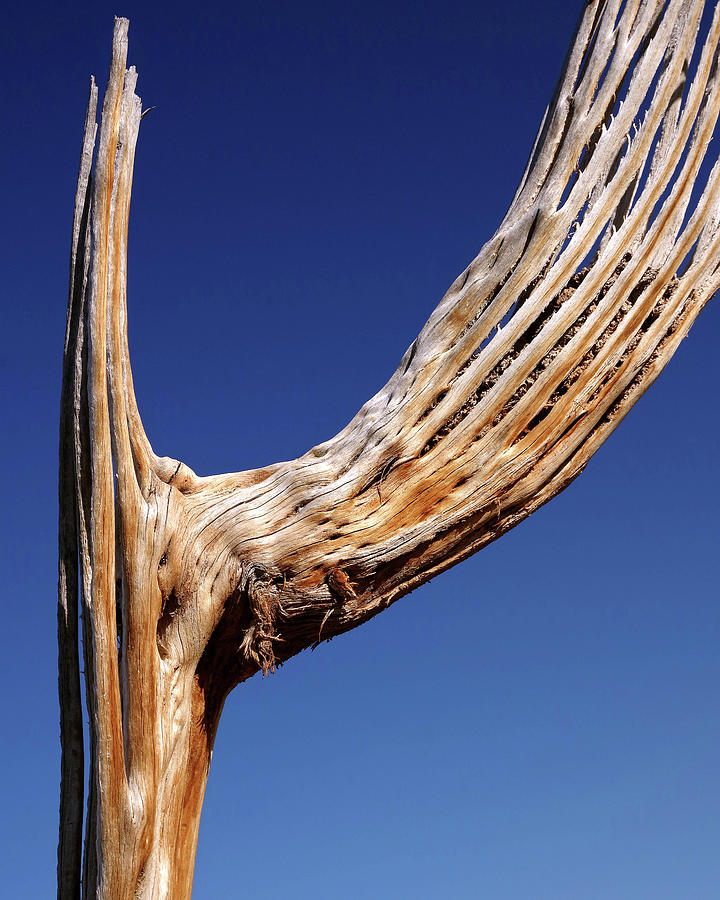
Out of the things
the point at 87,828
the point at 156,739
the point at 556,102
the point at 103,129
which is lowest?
the point at 87,828

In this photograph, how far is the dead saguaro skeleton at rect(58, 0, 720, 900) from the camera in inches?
97.9

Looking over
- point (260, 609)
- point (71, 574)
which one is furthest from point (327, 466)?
point (71, 574)

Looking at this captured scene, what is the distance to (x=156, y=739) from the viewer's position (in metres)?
2.45

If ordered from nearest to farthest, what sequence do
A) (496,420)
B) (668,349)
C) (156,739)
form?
(156,739) < (496,420) < (668,349)

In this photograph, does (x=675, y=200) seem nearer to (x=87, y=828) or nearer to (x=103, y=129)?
(x=103, y=129)

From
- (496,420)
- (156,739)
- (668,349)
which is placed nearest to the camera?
(156,739)

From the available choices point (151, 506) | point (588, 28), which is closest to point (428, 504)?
point (151, 506)

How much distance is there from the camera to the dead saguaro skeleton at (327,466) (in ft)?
8.16

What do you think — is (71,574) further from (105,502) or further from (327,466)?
(327,466)

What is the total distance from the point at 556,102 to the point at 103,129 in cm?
149

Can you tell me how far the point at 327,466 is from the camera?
8.96 ft

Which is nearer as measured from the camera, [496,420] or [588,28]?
[496,420]

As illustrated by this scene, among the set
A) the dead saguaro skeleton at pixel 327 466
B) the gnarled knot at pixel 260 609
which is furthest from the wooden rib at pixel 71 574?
the gnarled knot at pixel 260 609

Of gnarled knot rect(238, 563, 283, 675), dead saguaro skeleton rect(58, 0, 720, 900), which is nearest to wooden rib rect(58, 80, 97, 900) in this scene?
dead saguaro skeleton rect(58, 0, 720, 900)
